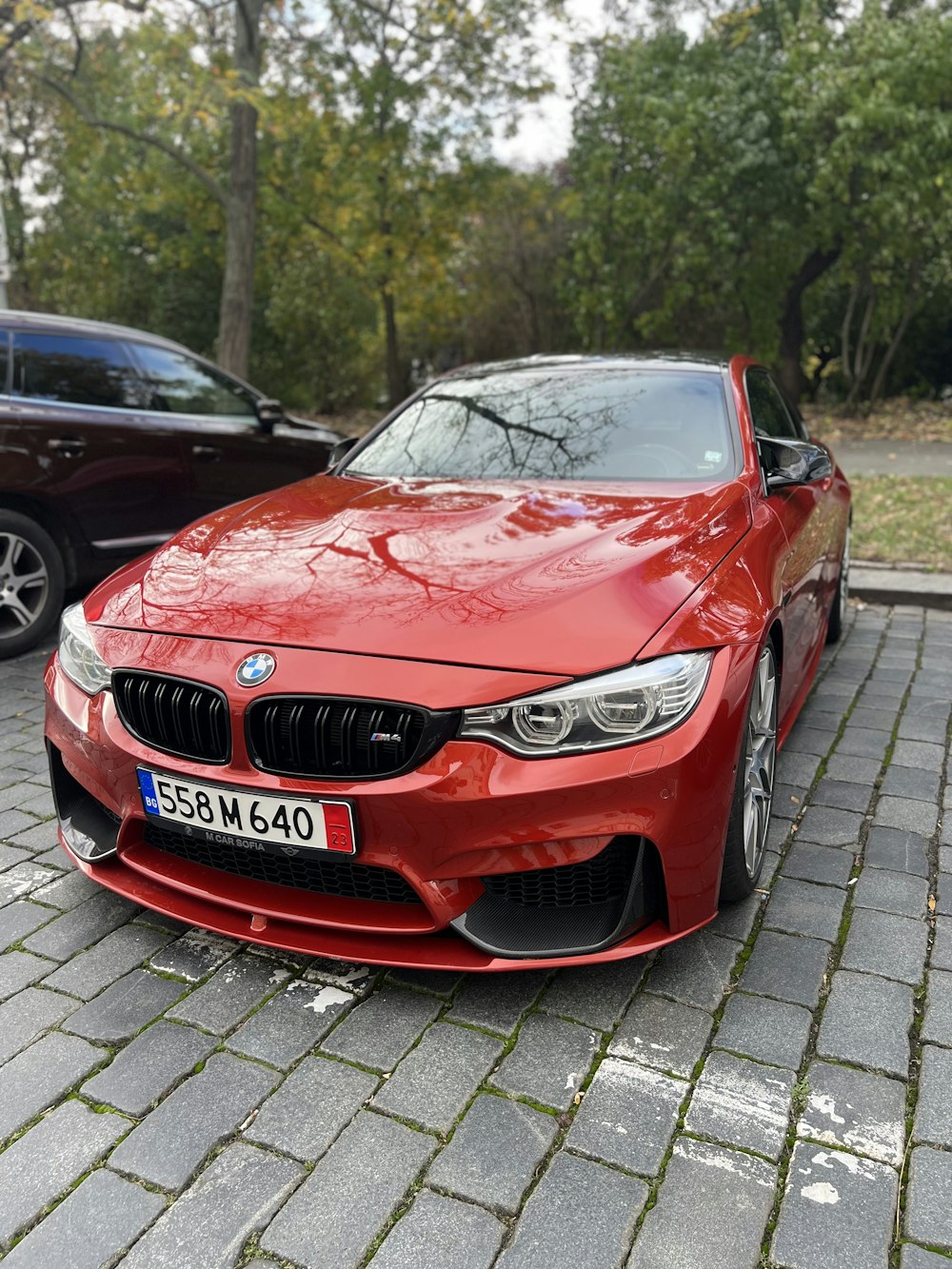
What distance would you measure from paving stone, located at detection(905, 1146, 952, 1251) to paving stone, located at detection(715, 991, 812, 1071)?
12.0 inches

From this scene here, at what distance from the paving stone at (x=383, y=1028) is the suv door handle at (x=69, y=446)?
382 centimetres

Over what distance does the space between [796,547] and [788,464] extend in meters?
0.28

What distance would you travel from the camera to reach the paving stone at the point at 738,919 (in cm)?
259

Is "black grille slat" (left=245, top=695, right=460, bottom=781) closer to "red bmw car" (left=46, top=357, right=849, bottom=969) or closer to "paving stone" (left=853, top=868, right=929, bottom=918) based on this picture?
"red bmw car" (left=46, top=357, right=849, bottom=969)

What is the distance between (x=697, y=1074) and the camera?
6.83 ft

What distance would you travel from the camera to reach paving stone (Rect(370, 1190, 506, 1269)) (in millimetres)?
1659

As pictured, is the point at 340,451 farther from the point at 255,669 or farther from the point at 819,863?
the point at 819,863

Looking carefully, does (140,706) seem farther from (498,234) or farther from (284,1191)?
(498,234)

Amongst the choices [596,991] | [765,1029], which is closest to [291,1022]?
[596,991]

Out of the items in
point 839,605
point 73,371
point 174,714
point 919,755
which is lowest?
point 919,755

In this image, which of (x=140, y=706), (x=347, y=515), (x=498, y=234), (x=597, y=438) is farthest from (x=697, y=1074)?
(x=498, y=234)

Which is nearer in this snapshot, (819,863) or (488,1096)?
(488,1096)

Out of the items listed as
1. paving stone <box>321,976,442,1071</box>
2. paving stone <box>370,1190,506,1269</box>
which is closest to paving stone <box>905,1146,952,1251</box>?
paving stone <box>370,1190,506,1269</box>

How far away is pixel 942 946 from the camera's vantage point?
2.54 m
